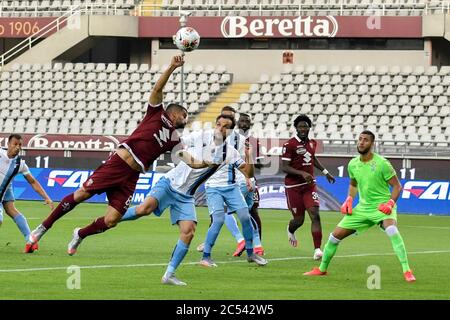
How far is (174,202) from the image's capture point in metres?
16.3

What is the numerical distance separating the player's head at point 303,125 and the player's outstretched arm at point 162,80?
4.58 metres

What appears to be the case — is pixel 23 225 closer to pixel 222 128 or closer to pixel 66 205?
pixel 66 205

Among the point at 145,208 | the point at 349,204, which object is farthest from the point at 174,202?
the point at 349,204

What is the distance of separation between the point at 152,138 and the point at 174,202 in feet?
3.71

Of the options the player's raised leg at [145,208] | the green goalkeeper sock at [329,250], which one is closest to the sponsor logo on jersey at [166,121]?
the player's raised leg at [145,208]

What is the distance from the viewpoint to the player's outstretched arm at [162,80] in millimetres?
15734

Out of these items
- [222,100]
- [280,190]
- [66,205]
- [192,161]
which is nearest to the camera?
[192,161]

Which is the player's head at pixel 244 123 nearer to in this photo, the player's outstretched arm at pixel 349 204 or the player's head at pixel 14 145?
the player's head at pixel 14 145

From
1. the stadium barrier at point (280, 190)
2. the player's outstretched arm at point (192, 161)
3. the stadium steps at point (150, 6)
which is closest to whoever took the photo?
the player's outstretched arm at point (192, 161)

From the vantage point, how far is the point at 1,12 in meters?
52.2

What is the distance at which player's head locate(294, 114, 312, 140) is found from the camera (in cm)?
2058
